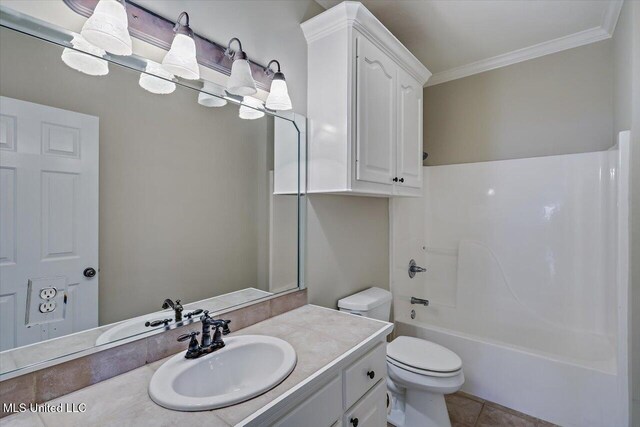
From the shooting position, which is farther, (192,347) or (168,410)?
(192,347)

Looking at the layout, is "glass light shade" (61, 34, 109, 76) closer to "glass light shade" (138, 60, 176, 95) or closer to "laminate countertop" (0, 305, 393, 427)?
"glass light shade" (138, 60, 176, 95)

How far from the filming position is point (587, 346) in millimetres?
2047

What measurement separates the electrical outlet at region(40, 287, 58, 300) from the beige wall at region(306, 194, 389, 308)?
1033 millimetres

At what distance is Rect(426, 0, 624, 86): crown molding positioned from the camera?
1.90m

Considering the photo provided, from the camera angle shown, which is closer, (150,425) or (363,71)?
(150,425)

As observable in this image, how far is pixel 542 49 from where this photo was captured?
2.24 m

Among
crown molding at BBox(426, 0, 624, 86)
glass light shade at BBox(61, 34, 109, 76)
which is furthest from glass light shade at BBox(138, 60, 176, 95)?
crown molding at BBox(426, 0, 624, 86)

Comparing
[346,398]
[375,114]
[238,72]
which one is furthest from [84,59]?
[346,398]

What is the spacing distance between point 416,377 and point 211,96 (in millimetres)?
1703

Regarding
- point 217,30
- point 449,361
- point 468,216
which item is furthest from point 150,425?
point 468,216

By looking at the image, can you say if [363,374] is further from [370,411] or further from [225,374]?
[225,374]

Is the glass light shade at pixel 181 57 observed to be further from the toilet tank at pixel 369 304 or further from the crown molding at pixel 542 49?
the crown molding at pixel 542 49

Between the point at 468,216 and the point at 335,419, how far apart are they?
2.03 metres

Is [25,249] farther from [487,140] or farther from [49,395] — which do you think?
[487,140]
